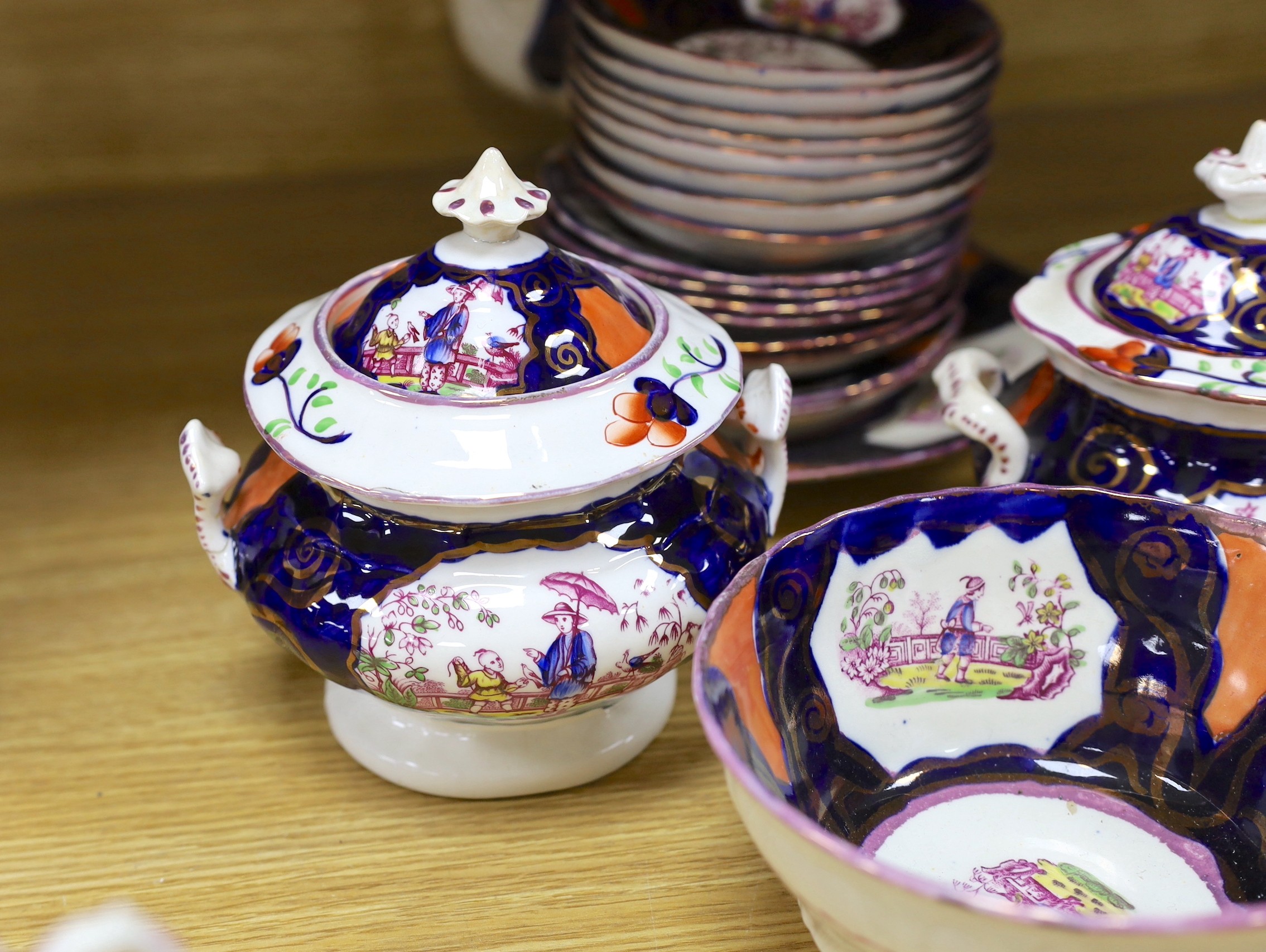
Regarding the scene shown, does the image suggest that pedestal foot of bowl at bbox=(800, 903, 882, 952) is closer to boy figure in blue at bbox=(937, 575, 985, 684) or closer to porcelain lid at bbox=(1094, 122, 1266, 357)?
boy figure in blue at bbox=(937, 575, 985, 684)

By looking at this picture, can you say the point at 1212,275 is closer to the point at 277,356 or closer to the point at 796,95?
the point at 796,95

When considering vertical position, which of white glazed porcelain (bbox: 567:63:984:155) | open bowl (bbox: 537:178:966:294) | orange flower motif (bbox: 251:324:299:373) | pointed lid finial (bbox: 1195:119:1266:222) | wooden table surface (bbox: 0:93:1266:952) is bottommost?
wooden table surface (bbox: 0:93:1266:952)

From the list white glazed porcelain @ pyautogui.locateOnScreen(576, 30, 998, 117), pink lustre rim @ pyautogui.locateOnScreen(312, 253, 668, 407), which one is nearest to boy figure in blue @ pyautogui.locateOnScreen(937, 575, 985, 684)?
pink lustre rim @ pyautogui.locateOnScreen(312, 253, 668, 407)

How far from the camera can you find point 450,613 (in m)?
0.62

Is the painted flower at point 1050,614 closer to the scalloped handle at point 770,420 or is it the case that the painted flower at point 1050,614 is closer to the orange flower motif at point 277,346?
the scalloped handle at point 770,420

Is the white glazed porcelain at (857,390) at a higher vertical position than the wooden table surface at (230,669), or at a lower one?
higher

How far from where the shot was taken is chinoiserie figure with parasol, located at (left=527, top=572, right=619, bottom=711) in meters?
0.62

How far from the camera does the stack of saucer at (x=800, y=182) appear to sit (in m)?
0.84

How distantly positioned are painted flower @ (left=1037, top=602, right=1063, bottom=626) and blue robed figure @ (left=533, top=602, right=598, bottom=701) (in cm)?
26

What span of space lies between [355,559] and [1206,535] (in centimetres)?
44

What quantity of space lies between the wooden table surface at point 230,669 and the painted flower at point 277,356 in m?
0.24

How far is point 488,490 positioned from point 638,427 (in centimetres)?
8

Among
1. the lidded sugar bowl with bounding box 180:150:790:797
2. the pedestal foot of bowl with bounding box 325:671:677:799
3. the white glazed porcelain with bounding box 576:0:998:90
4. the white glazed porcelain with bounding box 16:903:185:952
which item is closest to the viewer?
the white glazed porcelain with bounding box 16:903:185:952

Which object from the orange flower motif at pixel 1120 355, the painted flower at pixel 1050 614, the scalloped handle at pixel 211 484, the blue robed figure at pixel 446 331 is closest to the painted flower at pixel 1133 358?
the orange flower motif at pixel 1120 355
